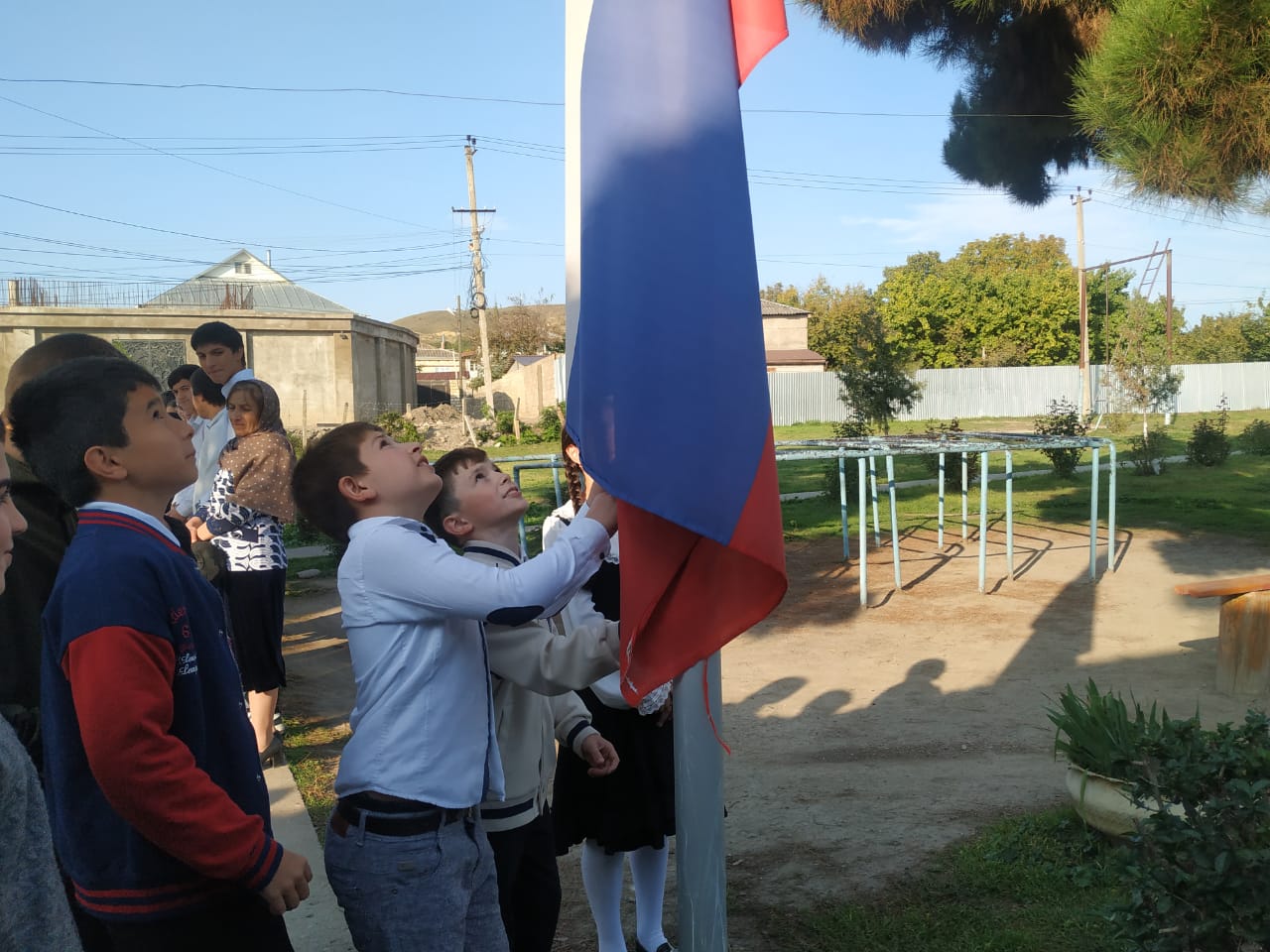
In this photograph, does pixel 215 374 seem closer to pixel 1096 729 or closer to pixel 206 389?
pixel 206 389

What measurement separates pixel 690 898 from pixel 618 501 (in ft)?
2.86

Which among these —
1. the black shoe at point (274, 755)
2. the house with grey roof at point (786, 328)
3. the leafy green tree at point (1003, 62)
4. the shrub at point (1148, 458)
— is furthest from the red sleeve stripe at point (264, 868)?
the house with grey roof at point (786, 328)

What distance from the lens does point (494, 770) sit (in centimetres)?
221

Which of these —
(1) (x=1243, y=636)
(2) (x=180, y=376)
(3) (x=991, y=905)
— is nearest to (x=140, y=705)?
(3) (x=991, y=905)

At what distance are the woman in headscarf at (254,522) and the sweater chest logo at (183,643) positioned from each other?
2.97 meters

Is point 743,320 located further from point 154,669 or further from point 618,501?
point 154,669

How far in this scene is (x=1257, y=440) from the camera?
2292 centimetres

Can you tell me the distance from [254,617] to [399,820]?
311cm

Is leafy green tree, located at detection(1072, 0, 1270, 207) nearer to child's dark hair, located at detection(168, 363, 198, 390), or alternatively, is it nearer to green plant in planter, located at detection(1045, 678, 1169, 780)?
green plant in planter, located at detection(1045, 678, 1169, 780)

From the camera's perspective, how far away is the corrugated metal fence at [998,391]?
40375 millimetres

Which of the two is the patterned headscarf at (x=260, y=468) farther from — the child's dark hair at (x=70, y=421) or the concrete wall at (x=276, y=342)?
the concrete wall at (x=276, y=342)

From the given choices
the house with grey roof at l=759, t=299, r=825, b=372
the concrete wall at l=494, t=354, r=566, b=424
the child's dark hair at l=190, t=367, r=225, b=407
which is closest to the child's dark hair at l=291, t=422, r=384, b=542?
the child's dark hair at l=190, t=367, r=225, b=407

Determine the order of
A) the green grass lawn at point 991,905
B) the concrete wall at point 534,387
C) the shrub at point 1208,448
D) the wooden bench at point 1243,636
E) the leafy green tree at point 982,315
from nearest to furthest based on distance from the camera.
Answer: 1. the green grass lawn at point 991,905
2. the wooden bench at point 1243,636
3. the shrub at point 1208,448
4. the concrete wall at point 534,387
5. the leafy green tree at point 982,315

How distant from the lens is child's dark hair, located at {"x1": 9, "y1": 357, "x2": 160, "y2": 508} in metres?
1.91
